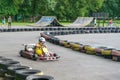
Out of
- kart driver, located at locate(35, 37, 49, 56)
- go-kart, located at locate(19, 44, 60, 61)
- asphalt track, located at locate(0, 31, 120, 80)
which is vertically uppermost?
kart driver, located at locate(35, 37, 49, 56)

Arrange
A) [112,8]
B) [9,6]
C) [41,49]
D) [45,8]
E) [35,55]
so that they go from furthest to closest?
1. [112,8]
2. [45,8]
3. [9,6]
4. [35,55]
5. [41,49]

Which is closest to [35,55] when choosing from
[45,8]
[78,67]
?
[78,67]

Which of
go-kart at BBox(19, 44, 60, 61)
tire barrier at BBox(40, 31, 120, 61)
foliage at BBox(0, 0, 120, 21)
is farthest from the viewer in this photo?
foliage at BBox(0, 0, 120, 21)

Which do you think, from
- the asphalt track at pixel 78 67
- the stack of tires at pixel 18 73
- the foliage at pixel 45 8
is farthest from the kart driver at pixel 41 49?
the foliage at pixel 45 8

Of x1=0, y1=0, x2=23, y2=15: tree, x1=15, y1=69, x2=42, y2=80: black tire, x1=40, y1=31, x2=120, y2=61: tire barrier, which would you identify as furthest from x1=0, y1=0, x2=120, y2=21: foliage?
x1=15, y1=69, x2=42, y2=80: black tire

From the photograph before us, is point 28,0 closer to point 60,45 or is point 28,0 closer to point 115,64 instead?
point 60,45

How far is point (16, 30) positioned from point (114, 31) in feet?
25.8

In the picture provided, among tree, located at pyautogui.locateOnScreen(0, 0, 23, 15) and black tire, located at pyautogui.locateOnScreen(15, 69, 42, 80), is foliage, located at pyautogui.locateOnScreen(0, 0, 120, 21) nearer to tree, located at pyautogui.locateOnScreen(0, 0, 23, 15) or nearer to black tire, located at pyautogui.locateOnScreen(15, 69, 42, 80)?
tree, located at pyautogui.locateOnScreen(0, 0, 23, 15)

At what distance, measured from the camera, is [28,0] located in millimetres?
53156

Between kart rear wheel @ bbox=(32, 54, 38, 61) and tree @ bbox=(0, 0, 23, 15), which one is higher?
tree @ bbox=(0, 0, 23, 15)

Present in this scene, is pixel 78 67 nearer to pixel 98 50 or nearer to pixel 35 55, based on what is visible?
pixel 35 55

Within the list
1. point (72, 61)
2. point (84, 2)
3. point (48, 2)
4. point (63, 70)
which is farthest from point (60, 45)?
point (84, 2)

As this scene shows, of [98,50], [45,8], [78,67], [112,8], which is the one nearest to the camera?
[78,67]

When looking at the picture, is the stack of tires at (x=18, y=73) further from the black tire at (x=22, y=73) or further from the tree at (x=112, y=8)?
the tree at (x=112, y=8)
